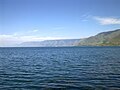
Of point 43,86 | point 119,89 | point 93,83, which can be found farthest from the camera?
point 93,83

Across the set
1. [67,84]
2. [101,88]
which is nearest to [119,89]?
[101,88]

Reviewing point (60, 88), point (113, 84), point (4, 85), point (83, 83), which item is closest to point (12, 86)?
point (4, 85)

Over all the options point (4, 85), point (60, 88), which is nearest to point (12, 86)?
point (4, 85)

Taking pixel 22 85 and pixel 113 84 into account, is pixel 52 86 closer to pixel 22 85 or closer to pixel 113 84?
pixel 22 85

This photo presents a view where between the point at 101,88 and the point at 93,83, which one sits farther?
the point at 93,83

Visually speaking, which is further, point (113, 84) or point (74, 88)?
point (113, 84)

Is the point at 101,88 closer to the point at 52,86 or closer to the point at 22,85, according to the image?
the point at 52,86

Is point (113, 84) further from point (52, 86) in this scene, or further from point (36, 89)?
point (36, 89)

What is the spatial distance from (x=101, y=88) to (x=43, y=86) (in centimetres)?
847

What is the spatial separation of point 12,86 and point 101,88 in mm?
13121

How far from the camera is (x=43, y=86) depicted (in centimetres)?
3594

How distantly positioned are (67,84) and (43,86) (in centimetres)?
400

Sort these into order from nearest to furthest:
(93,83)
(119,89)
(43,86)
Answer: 1. (119,89)
2. (43,86)
3. (93,83)

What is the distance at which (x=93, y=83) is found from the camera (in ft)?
126
